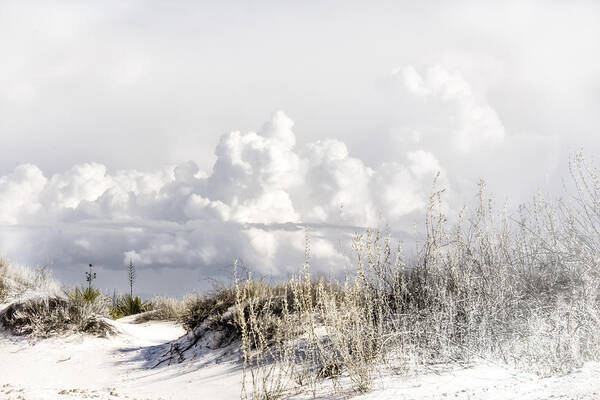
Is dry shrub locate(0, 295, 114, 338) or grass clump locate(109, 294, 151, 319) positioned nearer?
dry shrub locate(0, 295, 114, 338)

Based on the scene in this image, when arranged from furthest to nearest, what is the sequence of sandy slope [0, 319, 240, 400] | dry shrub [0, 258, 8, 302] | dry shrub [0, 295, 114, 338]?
dry shrub [0, 258, 8, 302] → dry shrub [0, 295, 114, 338] → sandy slope [0, 319, 240, 400]

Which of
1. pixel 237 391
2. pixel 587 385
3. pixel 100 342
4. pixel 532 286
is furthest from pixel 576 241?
pixel 100 342

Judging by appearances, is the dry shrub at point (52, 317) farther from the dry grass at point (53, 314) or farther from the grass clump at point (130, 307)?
the grass clump at point (130, 307)

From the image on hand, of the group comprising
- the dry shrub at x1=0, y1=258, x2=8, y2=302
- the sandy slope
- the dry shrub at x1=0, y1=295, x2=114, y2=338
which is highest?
the dry shrub at x1=0, y1=258, x2=8, y2=302

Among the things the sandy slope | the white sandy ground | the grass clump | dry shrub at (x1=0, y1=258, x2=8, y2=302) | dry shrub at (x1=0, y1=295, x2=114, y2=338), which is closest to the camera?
the white sandy ground

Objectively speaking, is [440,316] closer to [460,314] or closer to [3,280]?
[460,314]

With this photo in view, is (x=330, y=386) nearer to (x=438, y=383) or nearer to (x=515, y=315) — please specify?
(x=438, y=383)

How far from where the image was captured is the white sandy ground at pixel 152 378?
5.25m

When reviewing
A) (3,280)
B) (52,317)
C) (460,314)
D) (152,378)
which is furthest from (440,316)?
(3,280)

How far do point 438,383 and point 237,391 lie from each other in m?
3.14

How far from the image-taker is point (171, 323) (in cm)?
1647

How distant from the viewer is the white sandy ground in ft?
17.2

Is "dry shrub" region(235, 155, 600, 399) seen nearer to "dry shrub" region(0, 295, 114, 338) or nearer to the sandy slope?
the sandy slope

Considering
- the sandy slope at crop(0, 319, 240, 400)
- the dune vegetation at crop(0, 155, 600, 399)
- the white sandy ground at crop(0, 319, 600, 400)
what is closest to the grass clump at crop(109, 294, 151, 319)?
the white sandy ground at crop(0, 319, 600, 400)
